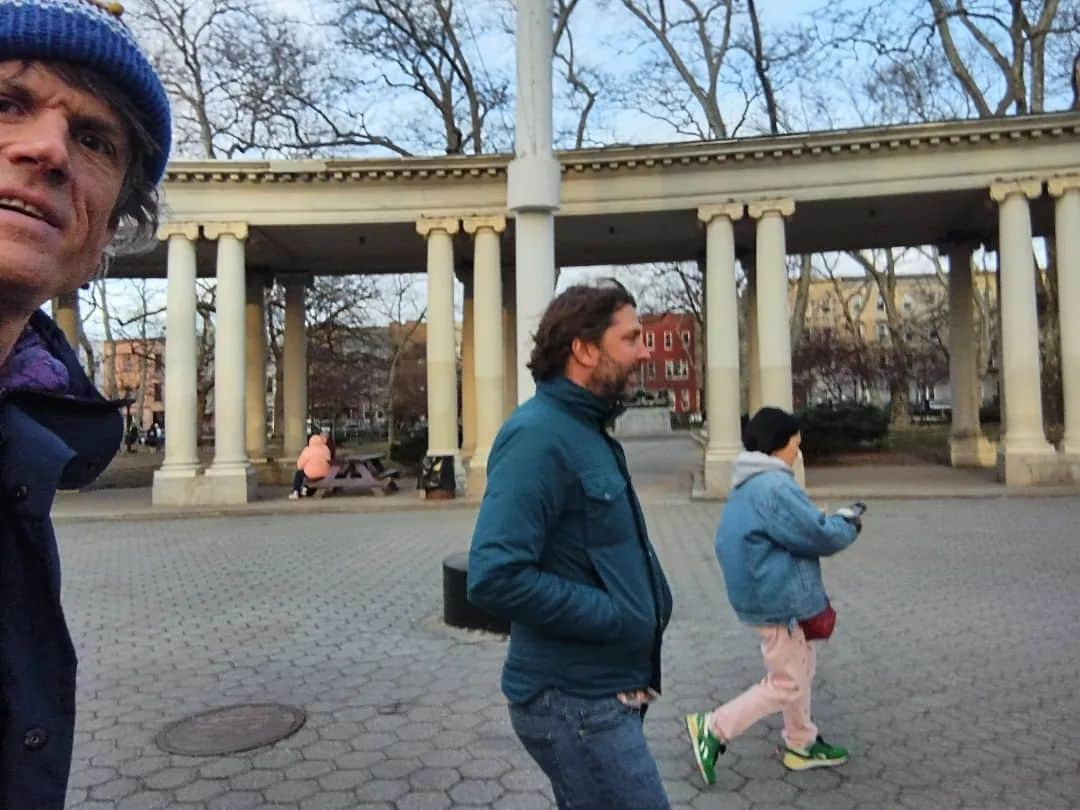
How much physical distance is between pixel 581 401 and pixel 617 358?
7.0 inches

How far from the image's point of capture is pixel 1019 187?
18.7 metres

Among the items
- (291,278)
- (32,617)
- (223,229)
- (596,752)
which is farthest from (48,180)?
(291,278)

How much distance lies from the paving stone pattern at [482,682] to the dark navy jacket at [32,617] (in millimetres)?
3090

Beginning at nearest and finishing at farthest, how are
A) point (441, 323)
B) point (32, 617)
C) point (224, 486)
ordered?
1. point (32, 617)
2. point (224, 486)
3. point (441, 323)

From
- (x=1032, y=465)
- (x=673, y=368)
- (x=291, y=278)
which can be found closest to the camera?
(x=1032, y=465)

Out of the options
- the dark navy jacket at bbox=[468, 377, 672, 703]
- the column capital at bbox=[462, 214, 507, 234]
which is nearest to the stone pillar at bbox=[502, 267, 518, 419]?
the column capital at bbox=[462, 214, 507, 234]

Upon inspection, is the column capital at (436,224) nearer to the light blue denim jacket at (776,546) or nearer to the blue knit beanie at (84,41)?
the light blue denim jacket at (776,546)

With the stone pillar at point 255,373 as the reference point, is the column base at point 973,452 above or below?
below

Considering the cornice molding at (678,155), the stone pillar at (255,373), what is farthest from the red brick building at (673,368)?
the cornice molding at (678,155)

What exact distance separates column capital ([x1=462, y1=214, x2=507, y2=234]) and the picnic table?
669 cm

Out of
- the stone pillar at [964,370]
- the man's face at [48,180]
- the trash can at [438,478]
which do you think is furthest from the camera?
the stone pillar at [964,370]

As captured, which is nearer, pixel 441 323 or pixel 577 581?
pixel 577 581

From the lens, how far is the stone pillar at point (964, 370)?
2397 cm

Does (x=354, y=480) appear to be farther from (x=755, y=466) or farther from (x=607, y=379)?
(x=607, y=379)
